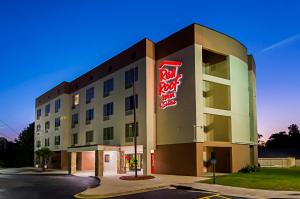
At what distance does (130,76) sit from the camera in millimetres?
40938

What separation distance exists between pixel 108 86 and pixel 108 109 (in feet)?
10.8

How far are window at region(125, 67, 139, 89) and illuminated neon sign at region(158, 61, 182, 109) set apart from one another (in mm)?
3708

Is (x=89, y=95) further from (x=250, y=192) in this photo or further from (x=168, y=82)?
(x=250, y=192)

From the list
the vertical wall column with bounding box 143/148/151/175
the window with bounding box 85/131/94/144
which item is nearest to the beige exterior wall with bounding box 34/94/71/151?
the window with bounding box 85/131/94/144

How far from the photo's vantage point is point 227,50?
3678cm

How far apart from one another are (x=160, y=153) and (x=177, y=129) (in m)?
3.78

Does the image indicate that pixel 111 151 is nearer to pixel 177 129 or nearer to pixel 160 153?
pixel 160 153

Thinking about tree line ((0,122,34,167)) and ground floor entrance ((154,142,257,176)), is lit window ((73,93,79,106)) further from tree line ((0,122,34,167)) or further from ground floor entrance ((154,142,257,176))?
tree line ((0,122,34,167))

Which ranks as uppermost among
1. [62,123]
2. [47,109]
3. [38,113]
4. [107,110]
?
[47,109]

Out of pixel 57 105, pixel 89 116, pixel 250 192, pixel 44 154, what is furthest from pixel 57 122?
pixel 250 192

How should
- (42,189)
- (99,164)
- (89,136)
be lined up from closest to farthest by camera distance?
(42,189) < (99,164) < (89,136)

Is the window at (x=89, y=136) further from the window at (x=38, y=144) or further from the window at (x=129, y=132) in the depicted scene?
the window at (x=38, y=144)

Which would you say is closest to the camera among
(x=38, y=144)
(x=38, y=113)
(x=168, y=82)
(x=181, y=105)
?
(x=181, y=105)

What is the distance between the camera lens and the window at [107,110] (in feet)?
147
